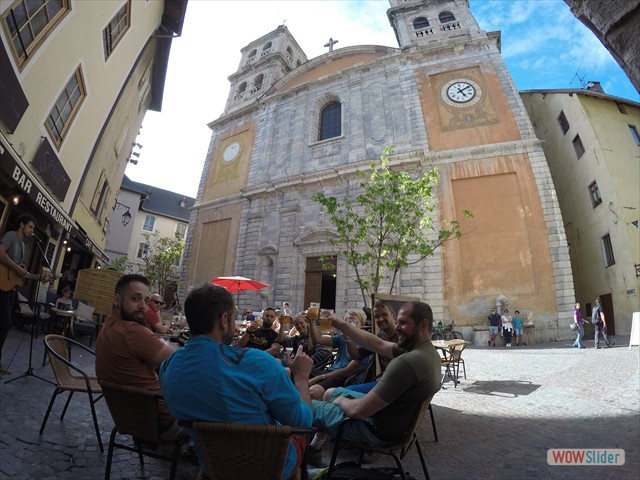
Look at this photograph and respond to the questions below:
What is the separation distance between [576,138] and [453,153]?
6.95 meters

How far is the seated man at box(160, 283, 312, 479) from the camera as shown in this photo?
52.8 inches

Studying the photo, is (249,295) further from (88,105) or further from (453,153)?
(453,153)

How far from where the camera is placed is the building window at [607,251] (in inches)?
543

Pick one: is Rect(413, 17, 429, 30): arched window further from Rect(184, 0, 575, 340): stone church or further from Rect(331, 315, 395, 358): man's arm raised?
Rect(331, 315, 395, 358): man's arm raised

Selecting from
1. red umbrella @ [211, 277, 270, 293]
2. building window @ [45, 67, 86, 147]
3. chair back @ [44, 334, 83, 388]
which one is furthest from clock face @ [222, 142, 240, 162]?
chair back @ [44, 334, 83, 388]

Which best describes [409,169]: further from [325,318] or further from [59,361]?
[59,361]

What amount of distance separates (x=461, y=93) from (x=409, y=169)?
5490 mm

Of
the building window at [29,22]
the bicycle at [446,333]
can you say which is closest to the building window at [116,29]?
the building window at [29,22]

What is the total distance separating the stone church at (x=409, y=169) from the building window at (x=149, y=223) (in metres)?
13.4

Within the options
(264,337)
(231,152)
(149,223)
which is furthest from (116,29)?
(149,223)

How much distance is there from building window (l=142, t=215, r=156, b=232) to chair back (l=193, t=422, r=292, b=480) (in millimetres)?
35581

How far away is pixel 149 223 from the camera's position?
32531mm

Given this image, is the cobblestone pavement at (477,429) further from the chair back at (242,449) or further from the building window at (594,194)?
the building window at (594,194)

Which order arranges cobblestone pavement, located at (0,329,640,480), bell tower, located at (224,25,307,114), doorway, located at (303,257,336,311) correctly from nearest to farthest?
1. cobblestone pavement, located at (0,329,640,480)
2. doorway, located at (303,257,336,311)
3. bell tower, located at (224,25,307,114)
